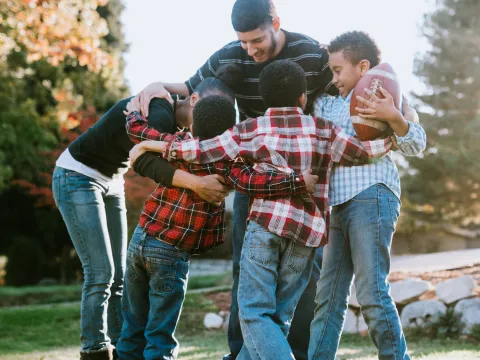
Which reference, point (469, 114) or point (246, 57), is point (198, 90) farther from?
point (469, 114)

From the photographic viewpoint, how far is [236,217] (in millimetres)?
3906

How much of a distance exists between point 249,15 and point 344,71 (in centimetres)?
67

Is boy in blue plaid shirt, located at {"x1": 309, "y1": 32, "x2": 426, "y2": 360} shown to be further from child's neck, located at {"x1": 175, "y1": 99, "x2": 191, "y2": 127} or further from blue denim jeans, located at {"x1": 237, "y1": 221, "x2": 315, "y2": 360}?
child's neck, located at {"x1": 175, "y1": 99, "x2": 191, "y2": 127}

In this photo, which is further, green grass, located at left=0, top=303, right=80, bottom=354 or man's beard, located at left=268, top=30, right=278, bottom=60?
green grass, located at left=0, top=303, right=80, bottom=354

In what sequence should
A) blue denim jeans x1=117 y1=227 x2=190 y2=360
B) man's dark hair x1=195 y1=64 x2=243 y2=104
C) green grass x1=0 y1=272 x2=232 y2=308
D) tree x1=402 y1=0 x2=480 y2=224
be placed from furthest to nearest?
tree x1=402 y1=0 x2=480 y2=224
green grass x1=0 y1=272 x2=232 y2=308
man's dark hair x1=195 y1=64 x2=243 y2=104
blue denim jeans x1=117 y1=227 x2=190 y2=360

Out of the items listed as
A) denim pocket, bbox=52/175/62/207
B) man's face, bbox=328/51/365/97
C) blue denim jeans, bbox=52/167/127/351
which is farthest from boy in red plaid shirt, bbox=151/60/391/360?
denim pocket, bbox=52/175/62/207

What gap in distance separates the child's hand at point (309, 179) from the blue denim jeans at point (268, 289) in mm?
284

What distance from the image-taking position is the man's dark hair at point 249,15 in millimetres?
3432

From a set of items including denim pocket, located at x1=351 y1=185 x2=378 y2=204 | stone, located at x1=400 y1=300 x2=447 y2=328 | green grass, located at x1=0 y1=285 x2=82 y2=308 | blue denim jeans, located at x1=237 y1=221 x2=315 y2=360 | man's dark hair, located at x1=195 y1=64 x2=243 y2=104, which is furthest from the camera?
green grass, located at x1=0 y1=285 x2=82 y2=308

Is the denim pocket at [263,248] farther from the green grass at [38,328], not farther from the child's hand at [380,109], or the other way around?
the green grass at [38,328]

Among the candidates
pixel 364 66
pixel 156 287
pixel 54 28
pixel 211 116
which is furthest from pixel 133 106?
pixel 54 28

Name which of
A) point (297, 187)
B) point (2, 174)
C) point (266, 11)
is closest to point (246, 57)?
point (266, 11)

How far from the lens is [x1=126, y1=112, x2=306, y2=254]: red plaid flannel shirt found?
10.2 feet

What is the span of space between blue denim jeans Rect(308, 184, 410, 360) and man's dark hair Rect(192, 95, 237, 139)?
0.76 metres
